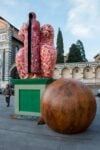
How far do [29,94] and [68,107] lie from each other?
3.72 metres

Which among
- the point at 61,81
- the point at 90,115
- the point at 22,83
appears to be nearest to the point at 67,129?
the point at 90,115

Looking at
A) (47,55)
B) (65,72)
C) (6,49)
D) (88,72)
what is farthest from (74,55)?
(47,55)

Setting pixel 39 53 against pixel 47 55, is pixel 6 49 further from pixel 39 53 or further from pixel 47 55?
pixel 47 55

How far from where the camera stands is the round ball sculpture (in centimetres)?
789

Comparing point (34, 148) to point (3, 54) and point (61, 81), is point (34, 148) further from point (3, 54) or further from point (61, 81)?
point (3, 54)

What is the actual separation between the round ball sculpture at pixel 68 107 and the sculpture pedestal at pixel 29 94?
2.72 meters

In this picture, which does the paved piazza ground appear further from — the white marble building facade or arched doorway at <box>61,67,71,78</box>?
arched doorway at <box>61,67,71,78</box>

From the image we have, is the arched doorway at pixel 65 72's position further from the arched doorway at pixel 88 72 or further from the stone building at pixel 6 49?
the stone building at pixel 6 49

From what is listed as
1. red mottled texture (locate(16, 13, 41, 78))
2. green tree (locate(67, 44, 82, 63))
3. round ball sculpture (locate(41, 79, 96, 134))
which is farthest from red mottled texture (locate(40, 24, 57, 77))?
green tree (locate(67, 44, 82, 63))

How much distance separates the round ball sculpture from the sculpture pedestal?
272 centimetres

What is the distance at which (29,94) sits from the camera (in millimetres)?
11398

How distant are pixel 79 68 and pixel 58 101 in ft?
138

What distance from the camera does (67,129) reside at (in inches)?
314

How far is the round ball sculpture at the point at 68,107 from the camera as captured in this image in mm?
7891
